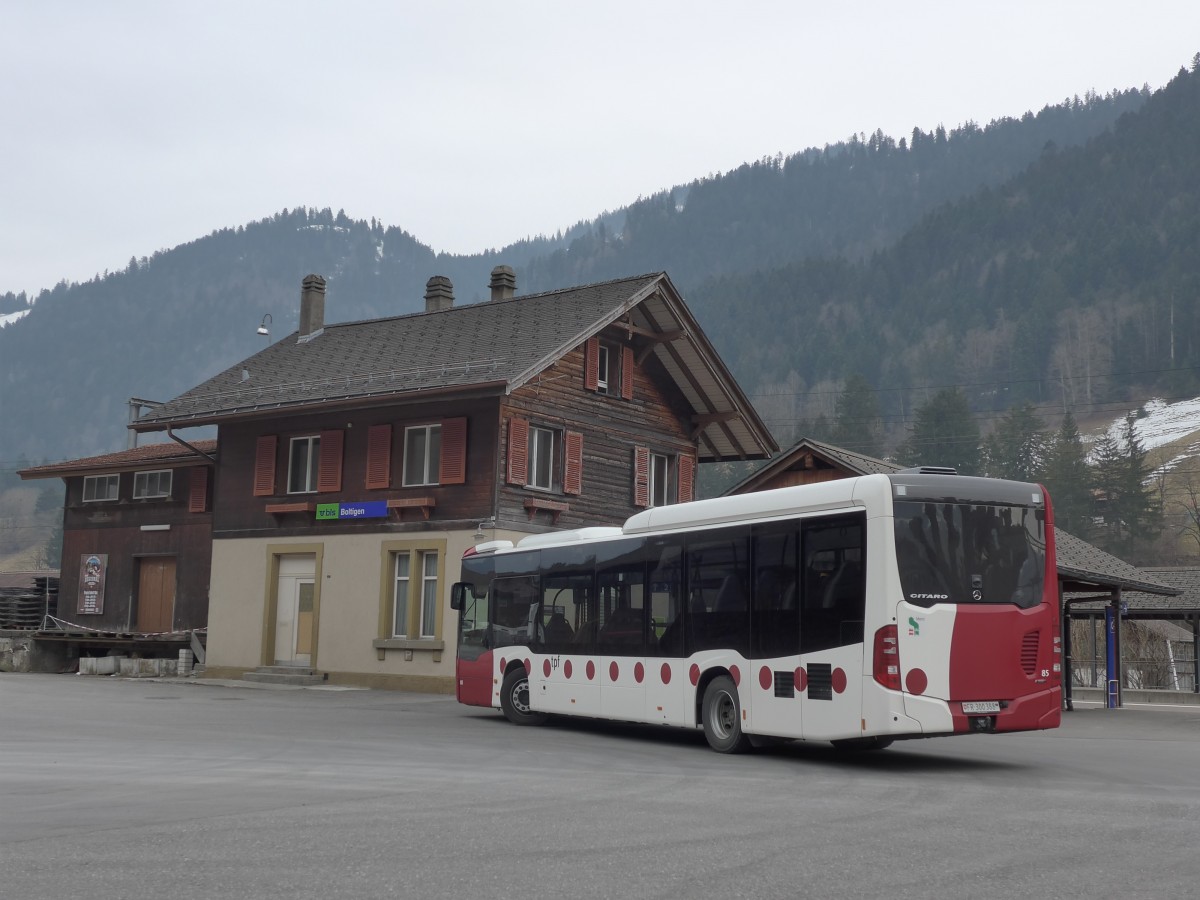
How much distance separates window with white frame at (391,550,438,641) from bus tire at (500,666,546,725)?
890 cm

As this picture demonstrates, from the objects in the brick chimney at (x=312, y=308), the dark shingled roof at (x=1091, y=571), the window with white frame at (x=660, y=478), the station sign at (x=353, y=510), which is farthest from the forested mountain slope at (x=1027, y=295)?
the station sign at (x=353, y=510)

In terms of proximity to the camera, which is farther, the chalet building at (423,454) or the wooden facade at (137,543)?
the wooden facade at (137,543)

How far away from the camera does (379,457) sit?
30.5 metres

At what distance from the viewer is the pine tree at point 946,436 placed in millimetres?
93969

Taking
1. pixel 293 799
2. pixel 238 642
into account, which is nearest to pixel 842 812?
pixel 293 799

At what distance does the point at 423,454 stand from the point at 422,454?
3 cm

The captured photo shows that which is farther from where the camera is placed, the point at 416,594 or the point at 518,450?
the point at 416,594

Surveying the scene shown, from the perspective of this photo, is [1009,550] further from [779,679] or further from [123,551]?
[123,551]

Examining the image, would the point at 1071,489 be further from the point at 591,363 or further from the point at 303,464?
the point at 303,464

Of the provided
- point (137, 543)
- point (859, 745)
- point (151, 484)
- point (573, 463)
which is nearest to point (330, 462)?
point (573, 463)

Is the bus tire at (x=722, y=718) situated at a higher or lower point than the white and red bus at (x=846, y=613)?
lower

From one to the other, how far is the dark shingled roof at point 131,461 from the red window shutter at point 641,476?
37.9ft

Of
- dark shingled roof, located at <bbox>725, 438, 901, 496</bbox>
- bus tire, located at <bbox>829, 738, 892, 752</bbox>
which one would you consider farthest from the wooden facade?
bus tire, located at <bbox>829, 738, 892, 752</bbox>

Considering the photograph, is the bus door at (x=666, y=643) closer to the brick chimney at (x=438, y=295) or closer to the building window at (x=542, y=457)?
the building window at (x=542, y=457)
